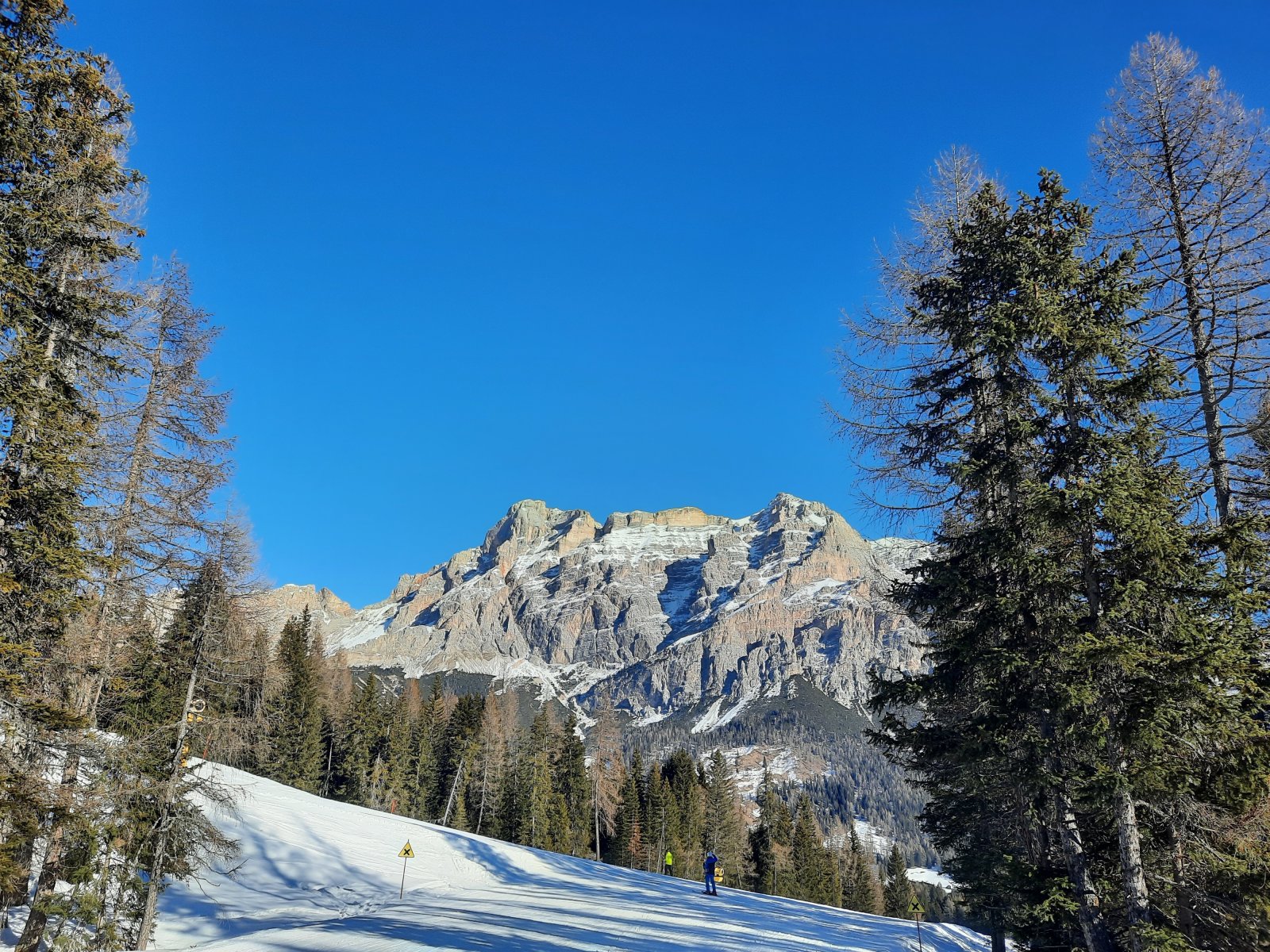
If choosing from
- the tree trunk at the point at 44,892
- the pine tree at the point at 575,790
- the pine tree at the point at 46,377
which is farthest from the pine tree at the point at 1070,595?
the pine tree at the point at 575,790

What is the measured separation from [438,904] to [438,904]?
25 centimetres

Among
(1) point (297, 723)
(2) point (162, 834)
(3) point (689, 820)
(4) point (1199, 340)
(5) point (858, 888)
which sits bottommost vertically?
(5) point (858, 888)

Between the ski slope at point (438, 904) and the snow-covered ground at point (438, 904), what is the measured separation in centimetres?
7

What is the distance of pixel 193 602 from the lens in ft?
59.7

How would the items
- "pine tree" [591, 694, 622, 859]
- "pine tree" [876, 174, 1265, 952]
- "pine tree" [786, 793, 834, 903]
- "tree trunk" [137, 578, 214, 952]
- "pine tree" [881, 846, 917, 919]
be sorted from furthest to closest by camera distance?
"pine tree" [881, 846, 917, 919] < "pine tree" [591, 694, 622, 859] < "pine tree" [786, 793, 834, 903] < "tree trunk" [137, 578, 214, 952] < "pine tree" [876, 174, 1265, 952]

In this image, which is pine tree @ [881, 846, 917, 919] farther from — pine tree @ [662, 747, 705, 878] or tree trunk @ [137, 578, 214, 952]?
tree trunk @ [137, 578, 214, 952]

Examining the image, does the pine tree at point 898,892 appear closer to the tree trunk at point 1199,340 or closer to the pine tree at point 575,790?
the pine tree at point 575,790

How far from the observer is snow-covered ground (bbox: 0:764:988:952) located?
44.3 ft

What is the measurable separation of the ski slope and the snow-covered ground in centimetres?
7

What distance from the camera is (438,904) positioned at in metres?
19.1

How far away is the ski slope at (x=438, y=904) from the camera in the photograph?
44.3 ft

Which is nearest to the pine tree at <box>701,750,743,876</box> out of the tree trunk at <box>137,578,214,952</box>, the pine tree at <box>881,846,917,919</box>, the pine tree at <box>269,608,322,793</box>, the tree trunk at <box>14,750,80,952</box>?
the pine tree at <box>881,846,917,919</box>

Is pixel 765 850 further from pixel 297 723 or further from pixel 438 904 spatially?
pixel 438 904

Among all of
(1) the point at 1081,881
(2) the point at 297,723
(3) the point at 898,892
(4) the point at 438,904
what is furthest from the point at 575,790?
(1) the point at 1081,881
